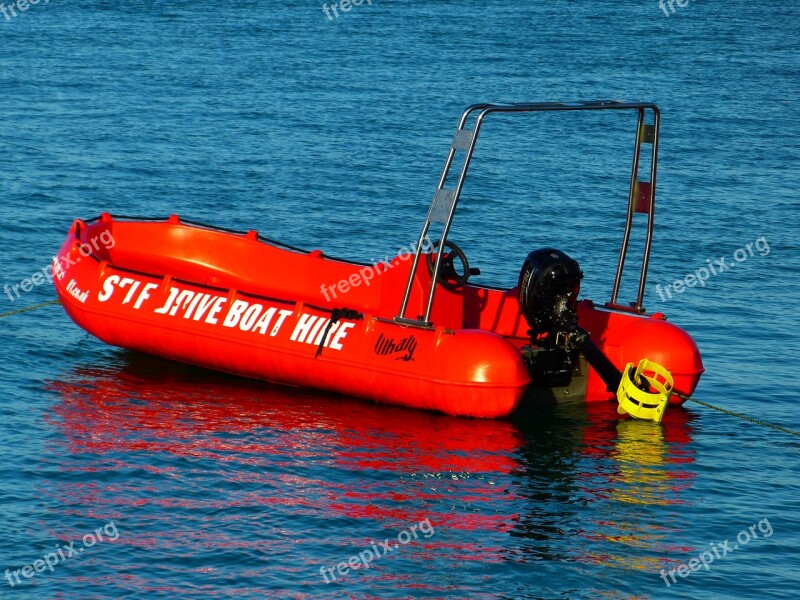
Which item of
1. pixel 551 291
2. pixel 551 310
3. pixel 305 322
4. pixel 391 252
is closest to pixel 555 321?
pixel 551 310

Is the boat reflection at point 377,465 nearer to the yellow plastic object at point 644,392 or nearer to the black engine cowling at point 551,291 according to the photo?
the yellow plastic object at point 644,392

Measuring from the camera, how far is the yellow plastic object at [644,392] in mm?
15414

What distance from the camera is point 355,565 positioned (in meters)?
11.7

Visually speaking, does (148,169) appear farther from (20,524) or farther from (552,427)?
(20,524)

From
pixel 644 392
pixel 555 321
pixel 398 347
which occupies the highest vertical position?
pixel 555 321

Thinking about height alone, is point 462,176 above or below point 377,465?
above

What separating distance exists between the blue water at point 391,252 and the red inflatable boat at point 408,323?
0.41 metres

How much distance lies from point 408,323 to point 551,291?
5.40ft

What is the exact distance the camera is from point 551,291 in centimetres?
1563

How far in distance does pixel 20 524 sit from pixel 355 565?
2.96 m

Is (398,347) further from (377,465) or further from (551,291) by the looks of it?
(551,291)

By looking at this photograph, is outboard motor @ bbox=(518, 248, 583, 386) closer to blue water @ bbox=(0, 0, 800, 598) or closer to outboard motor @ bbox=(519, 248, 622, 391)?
outboard motor @ bbox=(519, 248, 622, 391)

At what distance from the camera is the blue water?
39.5ft

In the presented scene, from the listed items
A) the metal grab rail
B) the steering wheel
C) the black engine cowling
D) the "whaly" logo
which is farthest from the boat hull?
the black engine cowling
